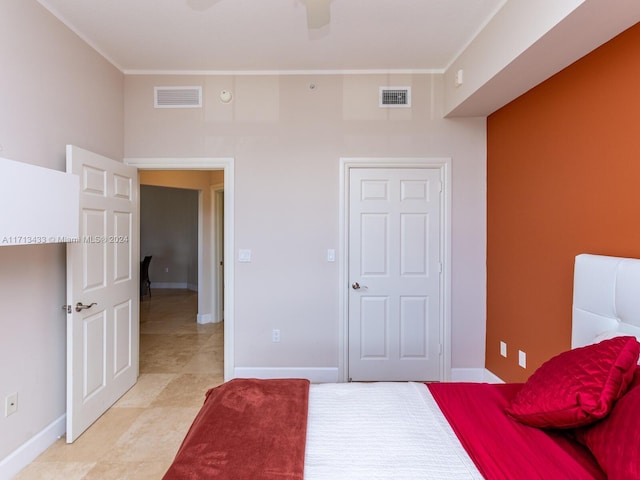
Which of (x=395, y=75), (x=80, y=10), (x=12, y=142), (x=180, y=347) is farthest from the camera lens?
(x=180, y=347)

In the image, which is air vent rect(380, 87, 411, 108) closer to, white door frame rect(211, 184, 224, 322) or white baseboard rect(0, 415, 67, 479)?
white door frame rect(211, 184, 224, 322)

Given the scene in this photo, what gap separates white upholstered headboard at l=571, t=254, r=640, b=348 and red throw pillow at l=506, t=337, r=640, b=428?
12.6 inches

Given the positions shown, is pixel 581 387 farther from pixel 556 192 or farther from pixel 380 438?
pixel 556 192

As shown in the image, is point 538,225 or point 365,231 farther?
point 365,231

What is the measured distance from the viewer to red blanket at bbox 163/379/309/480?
1044 millimetres

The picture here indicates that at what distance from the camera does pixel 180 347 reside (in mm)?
3990

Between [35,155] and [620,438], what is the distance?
3.09 metres

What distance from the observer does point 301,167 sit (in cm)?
299

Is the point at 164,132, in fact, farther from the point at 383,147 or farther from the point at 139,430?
the point at 139,430

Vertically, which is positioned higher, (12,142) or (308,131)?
(308,131)

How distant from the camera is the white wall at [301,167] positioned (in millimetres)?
2969

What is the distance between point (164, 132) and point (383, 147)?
2009mm

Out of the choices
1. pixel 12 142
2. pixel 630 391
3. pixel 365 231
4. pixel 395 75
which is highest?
pixel 395 75

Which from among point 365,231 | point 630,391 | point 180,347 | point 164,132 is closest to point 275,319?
point 365,231
